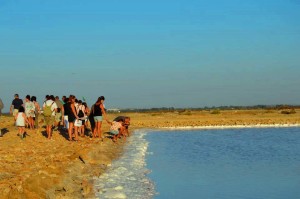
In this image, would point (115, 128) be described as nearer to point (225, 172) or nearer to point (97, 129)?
point (97, 129)

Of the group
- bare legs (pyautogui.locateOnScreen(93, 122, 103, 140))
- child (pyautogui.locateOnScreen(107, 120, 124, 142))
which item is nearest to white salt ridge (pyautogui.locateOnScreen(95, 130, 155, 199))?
bare legs (pyautogui.locateOnScreen(93, 122, 103, 140))

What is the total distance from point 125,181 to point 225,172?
327 centimetres

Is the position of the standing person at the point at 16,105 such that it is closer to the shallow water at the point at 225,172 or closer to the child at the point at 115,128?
the child at the point at 115,128

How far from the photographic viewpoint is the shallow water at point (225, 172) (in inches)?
394

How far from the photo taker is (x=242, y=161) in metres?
15.6

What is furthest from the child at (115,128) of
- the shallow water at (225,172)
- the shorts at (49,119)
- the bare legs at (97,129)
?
the shorts at (49,119)

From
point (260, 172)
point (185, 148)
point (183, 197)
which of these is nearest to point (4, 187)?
point (183, 197)

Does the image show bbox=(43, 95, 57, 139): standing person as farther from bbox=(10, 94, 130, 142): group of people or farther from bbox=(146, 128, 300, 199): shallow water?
bbox=(146, 128, 300, 199): shallow water

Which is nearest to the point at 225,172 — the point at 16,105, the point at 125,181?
the point at 125,181

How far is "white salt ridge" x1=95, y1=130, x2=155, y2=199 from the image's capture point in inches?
374

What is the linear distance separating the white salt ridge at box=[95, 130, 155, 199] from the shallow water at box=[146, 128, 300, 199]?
28cm

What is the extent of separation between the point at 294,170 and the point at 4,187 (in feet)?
28.1

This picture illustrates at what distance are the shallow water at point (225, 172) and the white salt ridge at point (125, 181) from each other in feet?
0.92

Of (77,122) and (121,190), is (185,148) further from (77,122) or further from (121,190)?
(121,190)
